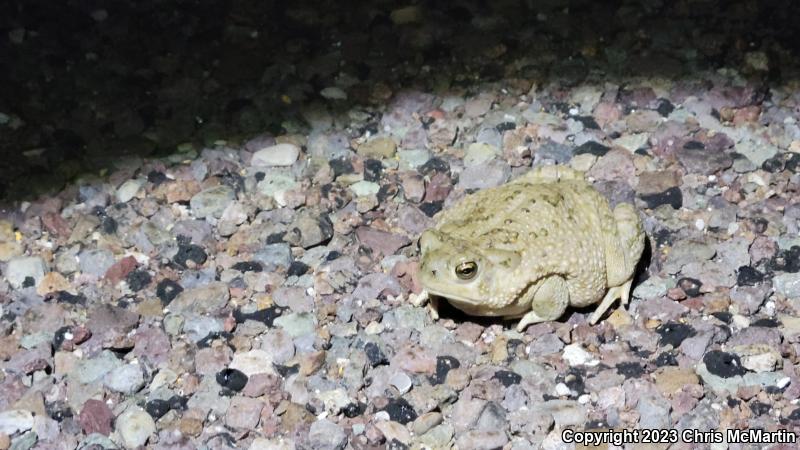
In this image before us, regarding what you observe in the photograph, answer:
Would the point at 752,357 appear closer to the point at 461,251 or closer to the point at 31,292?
the point at 461,251

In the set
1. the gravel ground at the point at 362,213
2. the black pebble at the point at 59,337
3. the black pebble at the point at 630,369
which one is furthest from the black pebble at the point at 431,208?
the black pebble at the point at 59,337

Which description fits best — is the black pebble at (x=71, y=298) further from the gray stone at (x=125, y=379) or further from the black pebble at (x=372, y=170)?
the black pebble at (x=372, y=170)

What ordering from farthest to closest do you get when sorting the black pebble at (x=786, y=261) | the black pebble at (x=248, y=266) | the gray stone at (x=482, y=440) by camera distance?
the black pebble at (x=248, y=266) < the black pebble at (x=786, y=261) < the gray stone at (x=482, y=440)

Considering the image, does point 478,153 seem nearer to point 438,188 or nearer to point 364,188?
point 438,188

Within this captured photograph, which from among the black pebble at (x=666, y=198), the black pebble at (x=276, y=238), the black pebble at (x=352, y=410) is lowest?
the black pebble at (x=352, y=410)

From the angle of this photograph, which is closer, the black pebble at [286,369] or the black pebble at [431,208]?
the black pebble at [286,369]

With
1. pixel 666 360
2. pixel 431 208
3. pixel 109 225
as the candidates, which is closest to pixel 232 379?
pixel 109 225

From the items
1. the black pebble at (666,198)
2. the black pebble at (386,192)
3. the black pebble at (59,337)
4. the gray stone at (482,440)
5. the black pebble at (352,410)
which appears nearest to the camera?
the gray stone at (482,440)
